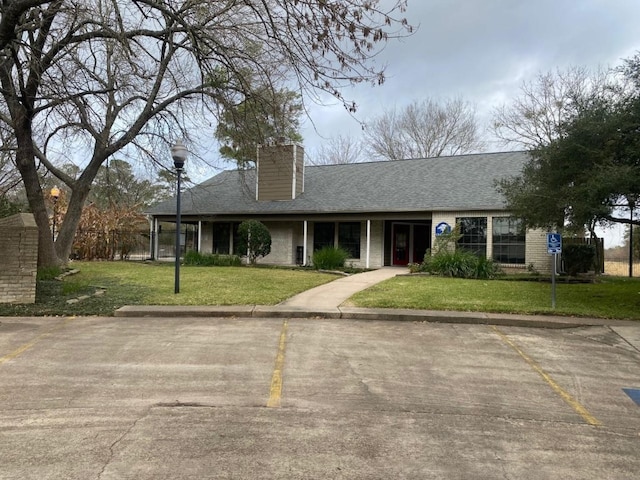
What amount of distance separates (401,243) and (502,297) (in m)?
11.1

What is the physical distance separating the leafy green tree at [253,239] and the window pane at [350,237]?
3.49m

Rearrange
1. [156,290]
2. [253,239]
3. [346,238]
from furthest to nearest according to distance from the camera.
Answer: [346,238] → [253,239] → [156,290]

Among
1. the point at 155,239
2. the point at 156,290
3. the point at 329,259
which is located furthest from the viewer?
the point at 155,239

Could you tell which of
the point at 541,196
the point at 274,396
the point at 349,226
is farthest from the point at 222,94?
the point at 349,226

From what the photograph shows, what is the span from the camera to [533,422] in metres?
4.41

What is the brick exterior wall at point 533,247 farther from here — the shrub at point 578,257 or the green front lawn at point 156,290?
the green front lawn at point 156,290

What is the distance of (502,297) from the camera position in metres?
11.4

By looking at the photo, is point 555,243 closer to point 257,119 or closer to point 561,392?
point 561,392

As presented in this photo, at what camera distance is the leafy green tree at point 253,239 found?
20547mm

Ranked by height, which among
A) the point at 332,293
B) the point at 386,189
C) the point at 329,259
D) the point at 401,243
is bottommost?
the point at 332,293

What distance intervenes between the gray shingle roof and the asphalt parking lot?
11.5m

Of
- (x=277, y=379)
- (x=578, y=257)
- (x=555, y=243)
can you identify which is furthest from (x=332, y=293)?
(x=578, y=257)

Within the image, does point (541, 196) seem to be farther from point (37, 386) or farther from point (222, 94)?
point (37, 386)

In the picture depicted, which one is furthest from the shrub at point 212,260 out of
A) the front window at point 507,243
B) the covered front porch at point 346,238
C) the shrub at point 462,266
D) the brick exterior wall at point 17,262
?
the brick exterior wall at point 17,262
